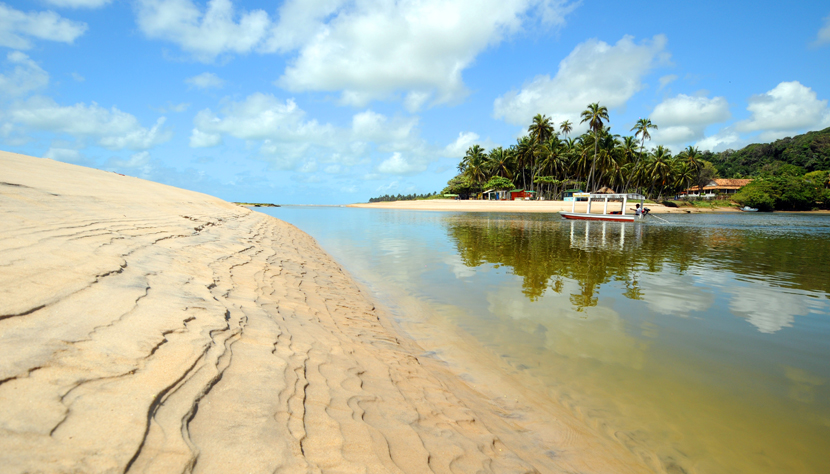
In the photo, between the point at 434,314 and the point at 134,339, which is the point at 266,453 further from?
the point at 434,314

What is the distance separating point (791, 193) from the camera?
6825 centimetres

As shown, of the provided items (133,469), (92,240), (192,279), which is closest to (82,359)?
(133,469)

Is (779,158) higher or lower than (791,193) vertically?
higher

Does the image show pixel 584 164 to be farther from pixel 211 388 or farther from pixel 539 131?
pixel 211 388

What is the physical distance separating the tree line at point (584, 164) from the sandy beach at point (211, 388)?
230 feet

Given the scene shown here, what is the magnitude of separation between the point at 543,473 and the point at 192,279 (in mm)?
5144

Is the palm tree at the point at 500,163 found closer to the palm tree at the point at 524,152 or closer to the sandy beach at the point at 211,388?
the palm tree at the point at 524,152

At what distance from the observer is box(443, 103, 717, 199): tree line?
68.4m

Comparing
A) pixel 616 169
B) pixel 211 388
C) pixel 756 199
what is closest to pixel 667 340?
pixel 211 388

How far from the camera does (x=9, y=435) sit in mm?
1765

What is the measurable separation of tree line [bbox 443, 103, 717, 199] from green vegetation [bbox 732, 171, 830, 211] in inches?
450

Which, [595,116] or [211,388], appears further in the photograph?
[595,116]

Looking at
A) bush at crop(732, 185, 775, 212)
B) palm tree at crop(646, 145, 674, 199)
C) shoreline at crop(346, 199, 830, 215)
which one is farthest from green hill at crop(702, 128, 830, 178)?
palm tree at crop(646, 145, 674, 199)

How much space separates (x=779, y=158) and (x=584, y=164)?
6732cm
